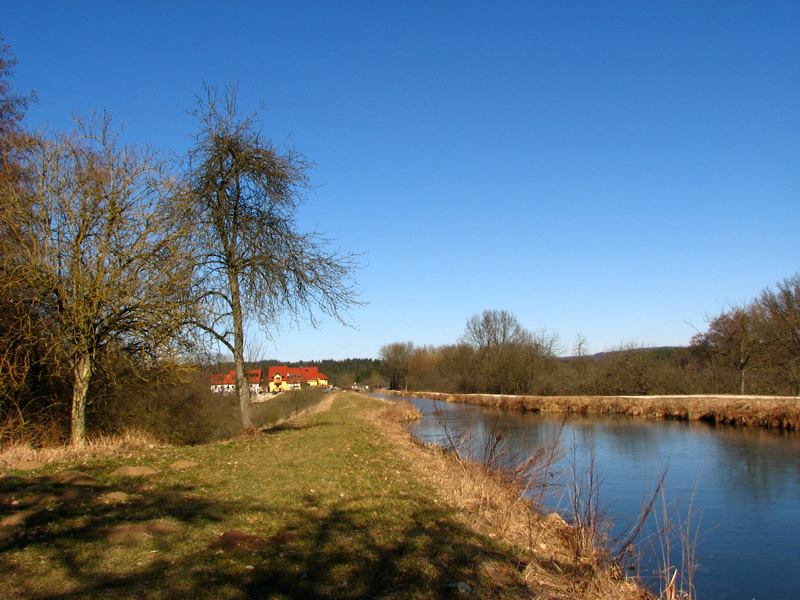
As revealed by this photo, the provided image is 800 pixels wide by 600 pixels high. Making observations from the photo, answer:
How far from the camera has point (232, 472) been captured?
8.20 meters

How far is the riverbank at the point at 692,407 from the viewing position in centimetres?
2144

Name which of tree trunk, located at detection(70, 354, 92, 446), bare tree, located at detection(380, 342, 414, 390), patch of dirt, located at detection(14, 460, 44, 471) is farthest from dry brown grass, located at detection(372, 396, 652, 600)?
bare tree, located at detection(380, 342, 414, 390)

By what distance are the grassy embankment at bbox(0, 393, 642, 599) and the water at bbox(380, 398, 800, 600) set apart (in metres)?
1.59

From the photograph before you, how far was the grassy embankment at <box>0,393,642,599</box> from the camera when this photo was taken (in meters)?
4.15

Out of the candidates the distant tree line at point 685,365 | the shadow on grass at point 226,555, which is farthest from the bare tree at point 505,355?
the shadow on grass at point 226,555

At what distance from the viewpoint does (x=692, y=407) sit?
83.4 ft

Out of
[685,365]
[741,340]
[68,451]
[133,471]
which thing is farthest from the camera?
[685,365]

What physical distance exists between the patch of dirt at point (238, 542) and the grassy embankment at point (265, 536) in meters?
0.02

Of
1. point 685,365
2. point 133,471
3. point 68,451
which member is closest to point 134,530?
point 133,471

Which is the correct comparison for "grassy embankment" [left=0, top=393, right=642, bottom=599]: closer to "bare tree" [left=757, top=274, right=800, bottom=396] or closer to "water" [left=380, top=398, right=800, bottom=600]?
"water" [left=380, top=398, right=800, bottom=600]

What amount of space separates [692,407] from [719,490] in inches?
591

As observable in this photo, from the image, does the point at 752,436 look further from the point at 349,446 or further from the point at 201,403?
the point at 201,403

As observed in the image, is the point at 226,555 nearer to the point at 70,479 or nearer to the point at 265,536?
the point at 265,536

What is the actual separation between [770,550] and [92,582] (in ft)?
30.9
